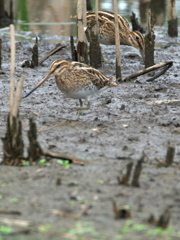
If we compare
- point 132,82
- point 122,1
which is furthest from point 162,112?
point 122,1

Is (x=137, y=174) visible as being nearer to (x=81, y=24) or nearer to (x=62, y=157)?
(x=62, y=157)

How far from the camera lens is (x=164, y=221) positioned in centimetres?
341

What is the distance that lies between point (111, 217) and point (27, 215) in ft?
2.03

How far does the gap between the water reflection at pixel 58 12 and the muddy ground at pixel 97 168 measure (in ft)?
15.1

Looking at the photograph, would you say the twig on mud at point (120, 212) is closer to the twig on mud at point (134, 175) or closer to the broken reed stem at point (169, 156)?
the twig on mud at point (134, 175)

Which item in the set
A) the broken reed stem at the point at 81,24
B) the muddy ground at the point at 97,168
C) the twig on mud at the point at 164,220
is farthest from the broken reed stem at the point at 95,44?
the twig on mud at the point at 164,220

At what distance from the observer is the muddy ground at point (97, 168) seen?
11.6ft

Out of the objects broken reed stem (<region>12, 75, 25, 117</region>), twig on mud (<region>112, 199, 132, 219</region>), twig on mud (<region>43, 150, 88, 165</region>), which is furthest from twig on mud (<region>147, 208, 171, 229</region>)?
broken reed stem (<region>12, 75, 25, 117</region>)

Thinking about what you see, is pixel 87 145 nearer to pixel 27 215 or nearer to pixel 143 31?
pixel 27 215

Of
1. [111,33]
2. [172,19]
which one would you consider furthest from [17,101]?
[172,19]

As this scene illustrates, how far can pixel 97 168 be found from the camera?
4.63 meters

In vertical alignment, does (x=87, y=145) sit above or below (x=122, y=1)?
below

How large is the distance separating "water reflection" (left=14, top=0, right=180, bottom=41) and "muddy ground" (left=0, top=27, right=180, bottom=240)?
460 centimetres

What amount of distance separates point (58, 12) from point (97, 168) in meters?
11.3
